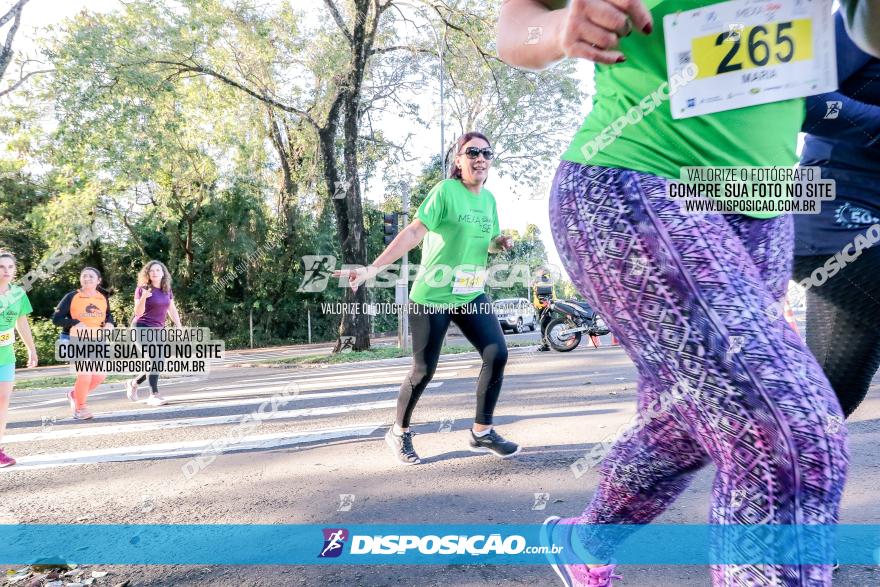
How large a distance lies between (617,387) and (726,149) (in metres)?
5.66

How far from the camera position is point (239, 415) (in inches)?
249

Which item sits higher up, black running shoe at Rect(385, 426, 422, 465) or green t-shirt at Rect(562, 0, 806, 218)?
green t-shirt at Rect(562, 0, 806, 218)

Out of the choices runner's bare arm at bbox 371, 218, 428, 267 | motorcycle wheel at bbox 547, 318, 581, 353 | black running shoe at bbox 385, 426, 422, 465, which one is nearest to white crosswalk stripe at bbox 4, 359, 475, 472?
black running shoe at bbox 385, 426, 422, 465

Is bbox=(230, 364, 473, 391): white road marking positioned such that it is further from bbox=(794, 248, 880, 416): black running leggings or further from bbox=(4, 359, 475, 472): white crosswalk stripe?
bbox=(794, 248, 880, 416): black running leggings

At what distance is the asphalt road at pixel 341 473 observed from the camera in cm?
220

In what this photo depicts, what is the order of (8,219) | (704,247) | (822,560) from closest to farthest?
1. (822,560)
2. (704,247)
3. (8,219)

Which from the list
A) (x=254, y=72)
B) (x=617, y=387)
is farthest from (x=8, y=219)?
(x=617, y=387)

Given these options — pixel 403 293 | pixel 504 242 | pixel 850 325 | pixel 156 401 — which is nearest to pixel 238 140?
pixel 403 293

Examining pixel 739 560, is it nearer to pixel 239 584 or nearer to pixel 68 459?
pixel 239 584

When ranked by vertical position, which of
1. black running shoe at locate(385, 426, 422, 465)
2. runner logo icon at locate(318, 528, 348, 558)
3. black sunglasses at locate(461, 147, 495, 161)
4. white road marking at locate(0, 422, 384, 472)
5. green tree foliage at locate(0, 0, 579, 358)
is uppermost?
green tree foliage at locate(0, 0, 579, 358)

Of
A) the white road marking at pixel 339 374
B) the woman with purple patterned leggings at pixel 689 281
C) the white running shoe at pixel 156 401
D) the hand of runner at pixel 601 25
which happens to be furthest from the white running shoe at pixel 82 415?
the hand of runner at pixel 601 25

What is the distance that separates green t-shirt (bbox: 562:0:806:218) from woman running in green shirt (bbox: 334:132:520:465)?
2.39 m

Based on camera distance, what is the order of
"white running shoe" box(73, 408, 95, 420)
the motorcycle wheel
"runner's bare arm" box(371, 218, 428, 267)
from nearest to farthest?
1. "runner's bare arm" box(371, 218, 428, 267)
2. "white running shoe" box(73, 408, 95, 420)
3. the motorcycle wheel

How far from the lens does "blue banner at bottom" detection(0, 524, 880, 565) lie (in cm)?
207
